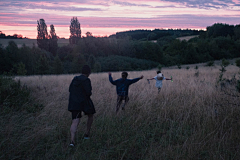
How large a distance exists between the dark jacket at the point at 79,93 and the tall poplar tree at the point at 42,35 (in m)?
66.5

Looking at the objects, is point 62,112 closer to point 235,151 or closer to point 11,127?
point 11,127

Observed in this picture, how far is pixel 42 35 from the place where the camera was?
2486 inches

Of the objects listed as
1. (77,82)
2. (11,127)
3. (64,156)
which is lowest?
(64,156)

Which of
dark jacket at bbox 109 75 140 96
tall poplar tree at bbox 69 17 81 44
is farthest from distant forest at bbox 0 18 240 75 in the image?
dark jacket at bbox 109 75 140 96

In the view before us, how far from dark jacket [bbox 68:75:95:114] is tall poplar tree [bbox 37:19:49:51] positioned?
66.5m

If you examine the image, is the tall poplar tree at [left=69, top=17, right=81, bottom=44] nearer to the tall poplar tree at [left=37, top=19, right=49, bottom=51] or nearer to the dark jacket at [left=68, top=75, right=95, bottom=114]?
the tall poplar tree at [left=37, top=19, right=49, bottom=51]

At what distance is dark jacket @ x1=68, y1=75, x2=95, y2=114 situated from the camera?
3.77m

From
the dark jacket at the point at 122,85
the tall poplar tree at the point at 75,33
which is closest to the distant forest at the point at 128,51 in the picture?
the tall poplar tree at the point at 75,33

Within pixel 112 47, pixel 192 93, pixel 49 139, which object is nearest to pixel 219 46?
pixel 112 47

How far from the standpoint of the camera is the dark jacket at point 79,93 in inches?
149

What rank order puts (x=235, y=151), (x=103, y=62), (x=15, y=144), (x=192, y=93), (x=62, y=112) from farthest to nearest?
(x=103, y=62) → (x=192, y=93) → (x=62, y=112) → (x=15, y=144) → (x=235, y=151)

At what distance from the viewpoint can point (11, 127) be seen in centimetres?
396

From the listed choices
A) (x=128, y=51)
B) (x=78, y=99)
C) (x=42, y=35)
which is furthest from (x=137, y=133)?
(x=128, y=51)

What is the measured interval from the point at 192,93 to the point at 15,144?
615 cm
